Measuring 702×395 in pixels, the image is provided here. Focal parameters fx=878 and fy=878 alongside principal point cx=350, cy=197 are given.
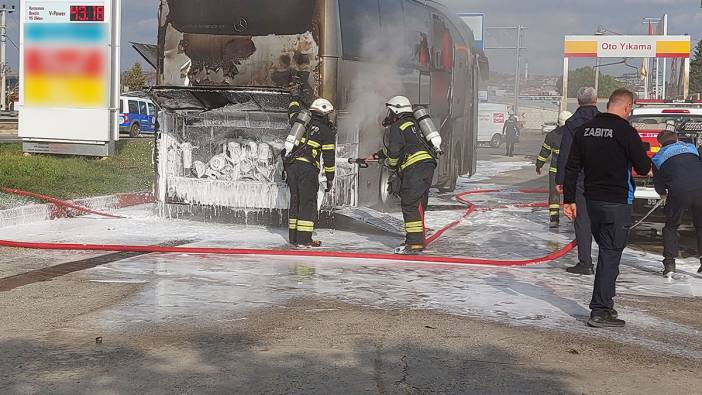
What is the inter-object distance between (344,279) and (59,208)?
570 centimetres

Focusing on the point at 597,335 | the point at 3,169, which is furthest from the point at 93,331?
the point at 3,169

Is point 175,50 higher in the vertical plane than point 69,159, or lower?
higher

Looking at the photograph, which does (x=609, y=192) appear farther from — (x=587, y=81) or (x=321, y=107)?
(x=587, y=81)

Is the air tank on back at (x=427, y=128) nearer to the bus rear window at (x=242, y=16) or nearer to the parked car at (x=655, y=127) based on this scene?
the bus rear window at (x=242, y=16)

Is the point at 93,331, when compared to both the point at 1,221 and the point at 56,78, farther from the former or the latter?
the point at 56,78

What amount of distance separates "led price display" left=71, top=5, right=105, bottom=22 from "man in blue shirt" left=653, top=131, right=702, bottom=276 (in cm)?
1263

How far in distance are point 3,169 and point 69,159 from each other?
127 inches

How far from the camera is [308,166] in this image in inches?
402

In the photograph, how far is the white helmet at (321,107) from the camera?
10.2 m

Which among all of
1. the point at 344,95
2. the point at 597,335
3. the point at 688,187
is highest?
the point at 344,95

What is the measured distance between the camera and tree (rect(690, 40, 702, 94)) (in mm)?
72700

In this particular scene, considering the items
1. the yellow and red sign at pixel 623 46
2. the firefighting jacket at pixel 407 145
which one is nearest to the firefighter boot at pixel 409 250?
the firefighting jacket at pixel 407 145

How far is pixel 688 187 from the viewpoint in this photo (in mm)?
8742

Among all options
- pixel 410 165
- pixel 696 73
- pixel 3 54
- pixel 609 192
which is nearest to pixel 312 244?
pixel 410 165
